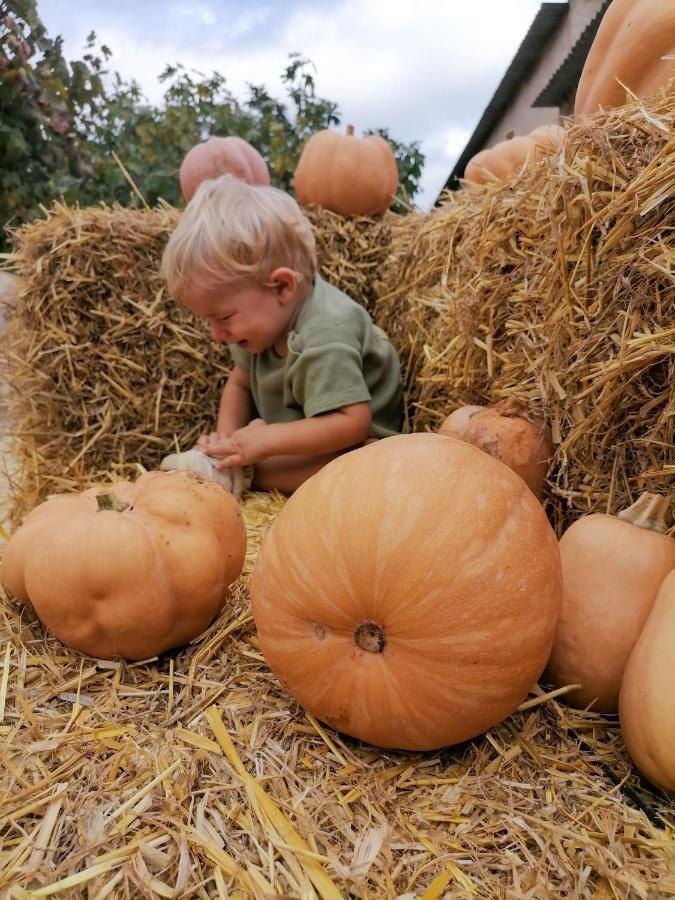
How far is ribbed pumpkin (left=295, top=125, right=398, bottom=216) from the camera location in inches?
134

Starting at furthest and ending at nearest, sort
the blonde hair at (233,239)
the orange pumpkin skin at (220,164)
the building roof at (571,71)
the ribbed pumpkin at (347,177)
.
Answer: the building roof at (571,71) → the orange pumpkin skin at (220,164) → the ribbed pumpkin at (347,177) → the blonde hair at (233,239)

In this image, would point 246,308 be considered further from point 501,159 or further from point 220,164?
point 501,159

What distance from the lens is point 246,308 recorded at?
7.74ft

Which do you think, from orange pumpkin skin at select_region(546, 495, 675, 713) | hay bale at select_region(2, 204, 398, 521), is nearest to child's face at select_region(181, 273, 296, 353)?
hay bale at select_region(2, 204, 398, 521)

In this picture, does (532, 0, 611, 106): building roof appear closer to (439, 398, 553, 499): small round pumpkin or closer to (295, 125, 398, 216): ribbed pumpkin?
(295, 125, 398, 216): ribbed pumpkin

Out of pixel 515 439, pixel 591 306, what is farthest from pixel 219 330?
pixel 591 306

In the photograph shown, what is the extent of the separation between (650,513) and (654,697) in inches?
16.8

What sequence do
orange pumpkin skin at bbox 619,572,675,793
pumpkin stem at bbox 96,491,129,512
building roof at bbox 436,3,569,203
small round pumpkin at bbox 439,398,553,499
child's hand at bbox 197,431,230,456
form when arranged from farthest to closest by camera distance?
building roof at bbox 436,3,569,203, child's hand at bbox 197,431,230,456, small round pumpkin at bbox 439,398,553,499, pumpkin stem at bbox 96,491,129,512, orange pumpkin skin at bbox 619,572,675,793

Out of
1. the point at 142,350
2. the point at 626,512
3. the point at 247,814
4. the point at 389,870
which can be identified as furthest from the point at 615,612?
the point at 142,350

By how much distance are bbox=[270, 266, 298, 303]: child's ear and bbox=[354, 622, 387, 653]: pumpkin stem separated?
155cm

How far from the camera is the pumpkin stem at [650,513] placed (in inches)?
54.1

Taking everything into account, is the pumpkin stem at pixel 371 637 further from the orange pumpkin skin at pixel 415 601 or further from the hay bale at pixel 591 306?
the hay bale at pixel 591 306

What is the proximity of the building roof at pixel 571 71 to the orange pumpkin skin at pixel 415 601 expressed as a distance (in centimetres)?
560

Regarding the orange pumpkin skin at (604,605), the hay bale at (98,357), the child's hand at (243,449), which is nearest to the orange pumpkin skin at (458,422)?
the orange pumpkin skin at (604,605)
